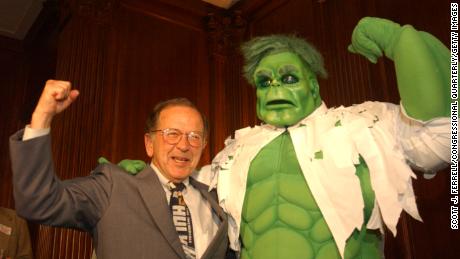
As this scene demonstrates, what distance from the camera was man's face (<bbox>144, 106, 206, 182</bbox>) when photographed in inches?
55.8

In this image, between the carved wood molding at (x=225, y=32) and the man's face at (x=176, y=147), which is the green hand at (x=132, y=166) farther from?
the carved wood molding at (x=225, y=32)

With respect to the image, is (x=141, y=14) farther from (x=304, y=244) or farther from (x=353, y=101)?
(x=304, y=244)

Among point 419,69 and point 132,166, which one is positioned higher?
point 419,69

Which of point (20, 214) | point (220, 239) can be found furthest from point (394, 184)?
point (20, 214)

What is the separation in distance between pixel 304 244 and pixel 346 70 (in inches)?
50.7

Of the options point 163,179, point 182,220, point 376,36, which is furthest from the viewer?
point 163,179

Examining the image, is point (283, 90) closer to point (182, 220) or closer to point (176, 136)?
point (176, 136)

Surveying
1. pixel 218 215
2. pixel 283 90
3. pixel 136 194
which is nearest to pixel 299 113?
pixel 283 90

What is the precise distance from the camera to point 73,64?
248 cm

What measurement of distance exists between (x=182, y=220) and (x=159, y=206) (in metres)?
0.10

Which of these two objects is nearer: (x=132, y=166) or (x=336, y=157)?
(x=336, y=157)

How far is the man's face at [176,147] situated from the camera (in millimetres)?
1418

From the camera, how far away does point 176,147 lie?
4.68ft

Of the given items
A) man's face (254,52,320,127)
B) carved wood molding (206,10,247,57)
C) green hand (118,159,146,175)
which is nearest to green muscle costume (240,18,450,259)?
man's face (254,52,320,127)
